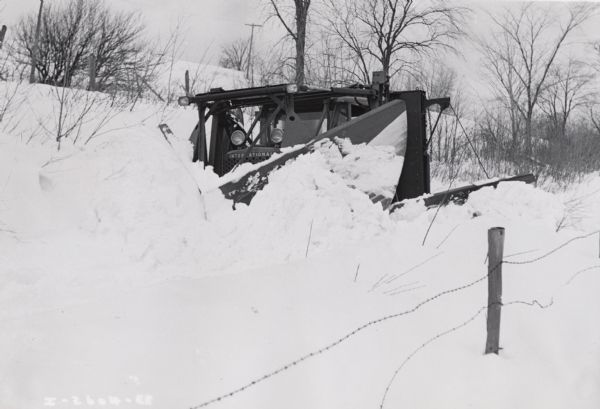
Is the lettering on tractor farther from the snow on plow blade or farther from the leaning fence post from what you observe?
the leaning fence post

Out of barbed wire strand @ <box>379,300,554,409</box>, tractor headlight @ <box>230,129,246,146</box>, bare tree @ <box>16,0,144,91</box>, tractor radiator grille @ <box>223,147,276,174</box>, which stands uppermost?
bare tree @ <box>16,0,144,91</box>

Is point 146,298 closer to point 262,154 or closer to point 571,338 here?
point 571,338

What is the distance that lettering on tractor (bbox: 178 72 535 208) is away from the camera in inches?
249

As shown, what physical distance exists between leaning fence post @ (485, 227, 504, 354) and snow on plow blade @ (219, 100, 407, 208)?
2518mm

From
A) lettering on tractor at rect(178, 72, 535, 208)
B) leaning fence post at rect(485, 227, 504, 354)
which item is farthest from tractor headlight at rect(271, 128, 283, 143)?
leaning fence post at rect(485, 227, 504, 354)

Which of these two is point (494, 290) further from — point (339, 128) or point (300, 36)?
point (300, 36)

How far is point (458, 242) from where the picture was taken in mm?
5574

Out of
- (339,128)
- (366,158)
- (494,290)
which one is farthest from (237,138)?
(494,290)

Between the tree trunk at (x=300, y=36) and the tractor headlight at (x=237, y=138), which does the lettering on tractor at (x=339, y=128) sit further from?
the tree trunk at (x=300, y=36)

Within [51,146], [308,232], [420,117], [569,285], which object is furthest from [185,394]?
[420,117]

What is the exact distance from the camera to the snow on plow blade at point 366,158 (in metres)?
5.90

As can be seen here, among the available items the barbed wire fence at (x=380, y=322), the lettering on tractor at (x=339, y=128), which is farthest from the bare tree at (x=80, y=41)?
the barbed wire fence at (x=380, y=322)

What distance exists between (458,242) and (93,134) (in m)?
4.13

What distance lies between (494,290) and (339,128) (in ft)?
9.79
